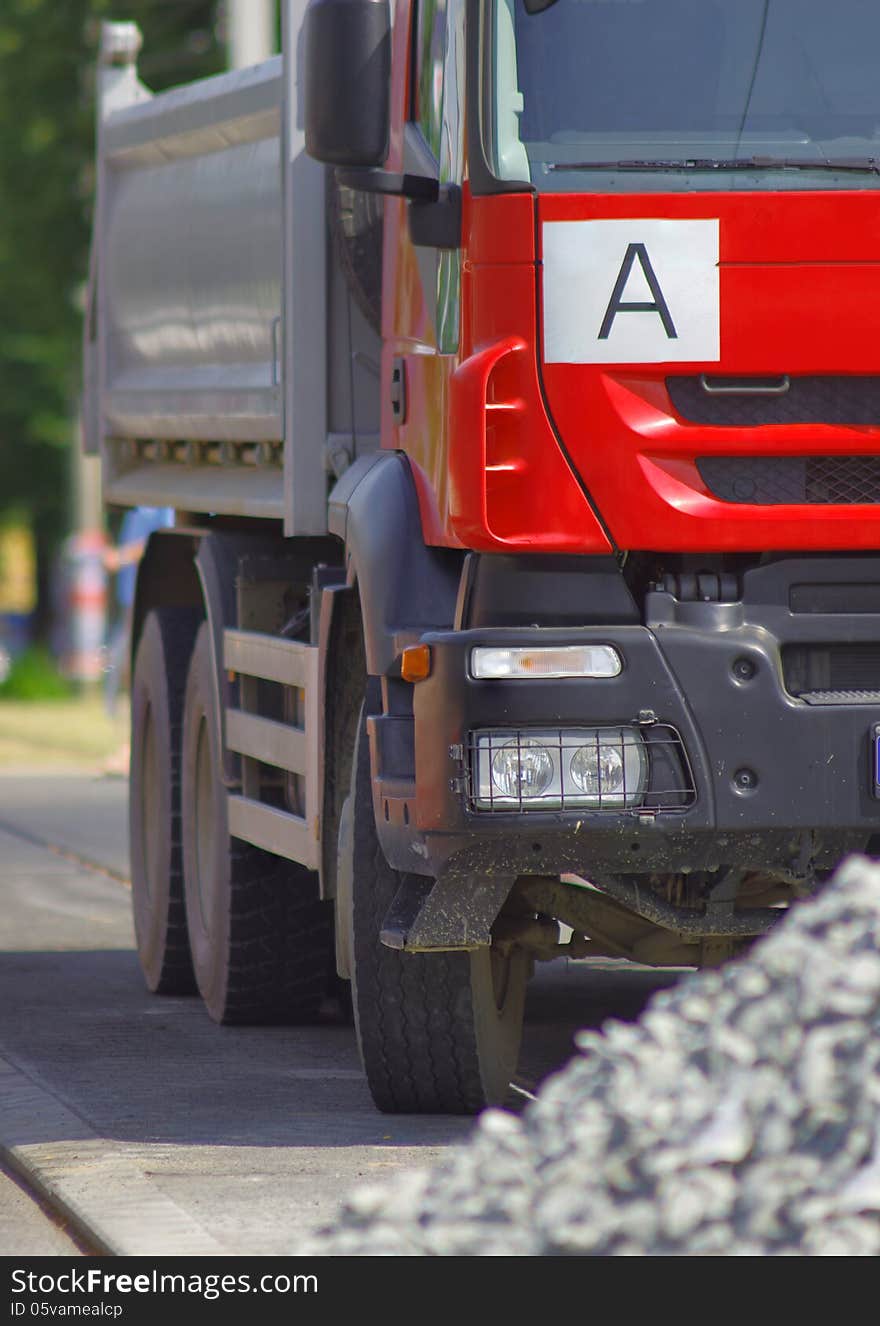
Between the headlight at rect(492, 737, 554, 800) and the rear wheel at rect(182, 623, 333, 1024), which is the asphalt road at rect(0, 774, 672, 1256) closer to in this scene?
the rear wheel at rect(182, 623, 333, 1024)

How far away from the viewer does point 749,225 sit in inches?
262

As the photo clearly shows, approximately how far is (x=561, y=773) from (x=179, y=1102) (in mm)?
1858

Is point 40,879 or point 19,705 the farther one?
point 19,705

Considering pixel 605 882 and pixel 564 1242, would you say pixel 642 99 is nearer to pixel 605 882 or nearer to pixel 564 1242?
pixel 605 882

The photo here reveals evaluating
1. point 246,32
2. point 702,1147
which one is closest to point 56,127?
point 246,32

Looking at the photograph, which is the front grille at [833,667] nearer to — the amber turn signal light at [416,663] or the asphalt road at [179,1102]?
the amber turn signal light at [416,663]

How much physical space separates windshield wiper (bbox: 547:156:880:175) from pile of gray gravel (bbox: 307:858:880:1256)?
8.04ft

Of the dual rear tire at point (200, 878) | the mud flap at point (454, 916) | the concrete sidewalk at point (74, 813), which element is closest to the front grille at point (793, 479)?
the mud flap at point (454, 916)

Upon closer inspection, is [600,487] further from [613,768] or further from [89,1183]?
[89,1183]

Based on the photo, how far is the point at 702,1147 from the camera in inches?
170
